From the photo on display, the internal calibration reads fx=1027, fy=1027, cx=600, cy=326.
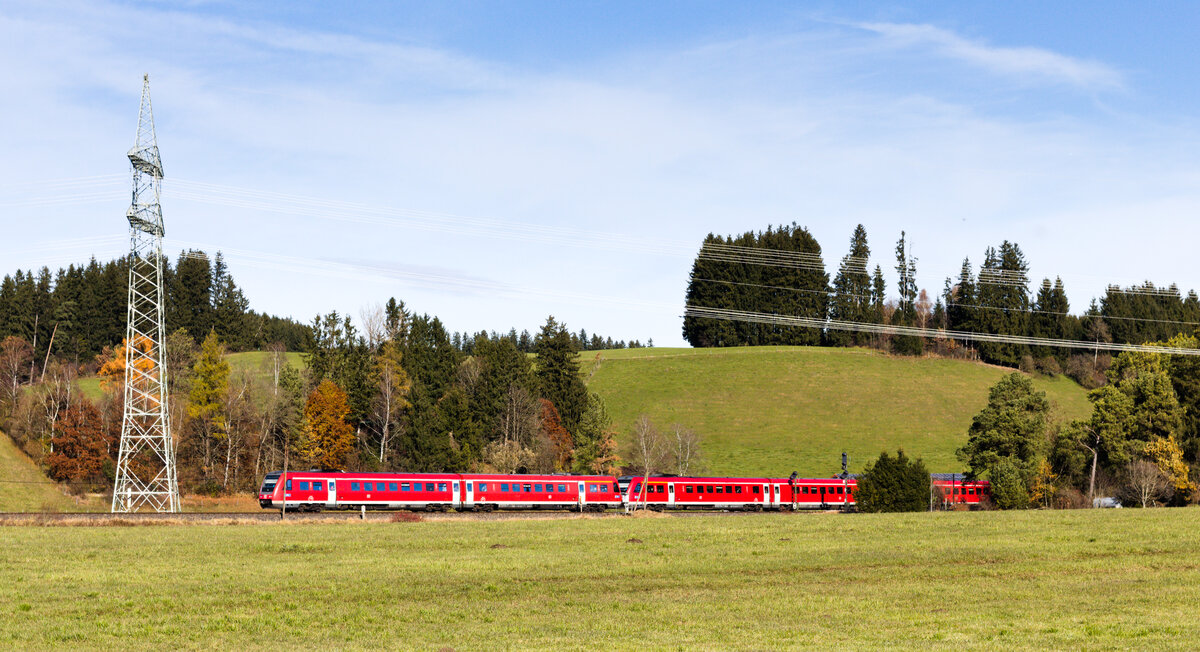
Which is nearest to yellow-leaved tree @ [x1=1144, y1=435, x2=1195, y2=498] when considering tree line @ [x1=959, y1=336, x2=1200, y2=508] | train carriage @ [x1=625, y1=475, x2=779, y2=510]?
tree line @ [x1=959, y1=336, x2=1200, y2=508]

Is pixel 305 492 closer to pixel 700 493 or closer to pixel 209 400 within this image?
pixel 700 493

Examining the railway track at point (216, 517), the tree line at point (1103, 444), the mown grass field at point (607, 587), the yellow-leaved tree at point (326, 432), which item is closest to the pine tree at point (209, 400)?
the yellow-leaved tree at point (326, 432)

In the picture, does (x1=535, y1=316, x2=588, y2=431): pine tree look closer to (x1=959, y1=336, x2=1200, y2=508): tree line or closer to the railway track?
(x1=959, y1=336, x2=1200, y2=508): tree line

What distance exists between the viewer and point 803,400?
134 m

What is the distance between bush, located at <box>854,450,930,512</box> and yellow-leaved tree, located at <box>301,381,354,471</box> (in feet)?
163

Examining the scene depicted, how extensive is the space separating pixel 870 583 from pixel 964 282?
158105mm

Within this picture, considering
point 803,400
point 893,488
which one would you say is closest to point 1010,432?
point 893,488

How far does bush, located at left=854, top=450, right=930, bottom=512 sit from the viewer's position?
211 ft

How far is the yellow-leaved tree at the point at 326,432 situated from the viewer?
310ft

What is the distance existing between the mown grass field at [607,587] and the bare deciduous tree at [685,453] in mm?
47599

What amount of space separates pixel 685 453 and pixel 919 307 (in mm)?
114431

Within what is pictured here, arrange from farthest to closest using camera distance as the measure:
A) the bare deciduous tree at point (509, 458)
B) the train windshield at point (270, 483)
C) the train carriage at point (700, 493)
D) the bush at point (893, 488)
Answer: the bare deciduous tree at point (509, 458) < the train carriage at point (700, 493) < the bush at point (893, 488) < the train windshield at point (270, 483)

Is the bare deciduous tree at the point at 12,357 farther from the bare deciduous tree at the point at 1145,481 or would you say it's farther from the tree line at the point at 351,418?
the bare deciduous tree at the point at 1145,481

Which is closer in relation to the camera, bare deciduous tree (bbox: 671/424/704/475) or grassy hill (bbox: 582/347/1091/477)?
bare deciduous tree (bbox: 671/424/704/475)
